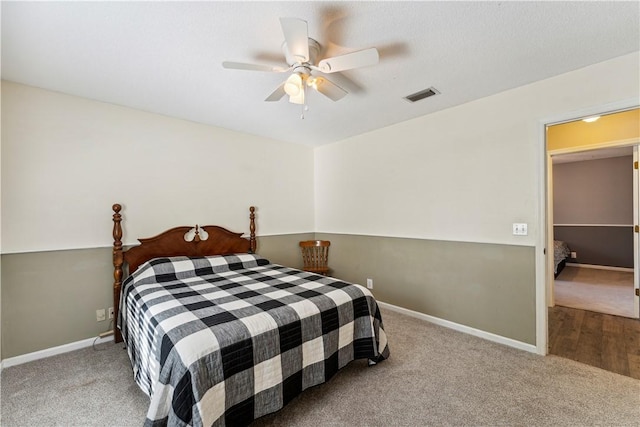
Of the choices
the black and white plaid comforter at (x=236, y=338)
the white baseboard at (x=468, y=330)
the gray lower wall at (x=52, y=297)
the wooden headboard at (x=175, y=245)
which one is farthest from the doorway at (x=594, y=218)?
the gray lower wall at (x=52, y=297)

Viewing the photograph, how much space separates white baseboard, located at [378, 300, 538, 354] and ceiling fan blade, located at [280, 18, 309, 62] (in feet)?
9.33

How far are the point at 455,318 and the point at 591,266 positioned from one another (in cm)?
497

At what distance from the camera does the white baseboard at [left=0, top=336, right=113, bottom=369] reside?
84.3 inches

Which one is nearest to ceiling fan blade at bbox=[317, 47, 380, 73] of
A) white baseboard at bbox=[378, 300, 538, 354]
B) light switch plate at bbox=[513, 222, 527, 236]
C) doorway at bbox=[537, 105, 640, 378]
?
doorway at bbox=[537, 105, 640, 378]

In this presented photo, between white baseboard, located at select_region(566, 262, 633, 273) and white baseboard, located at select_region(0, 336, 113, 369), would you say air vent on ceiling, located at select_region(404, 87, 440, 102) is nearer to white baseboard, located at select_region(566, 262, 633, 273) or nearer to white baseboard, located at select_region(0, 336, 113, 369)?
white baseboard, located at select_region(0, 336, 113, 369)

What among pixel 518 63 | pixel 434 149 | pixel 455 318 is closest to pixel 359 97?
pixel 434 149

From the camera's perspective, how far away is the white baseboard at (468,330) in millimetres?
2350

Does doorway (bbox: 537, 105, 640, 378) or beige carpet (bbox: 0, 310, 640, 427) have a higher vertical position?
doorway (bbox: 537, 105, 640, 378)

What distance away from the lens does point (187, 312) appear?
1.62 metres

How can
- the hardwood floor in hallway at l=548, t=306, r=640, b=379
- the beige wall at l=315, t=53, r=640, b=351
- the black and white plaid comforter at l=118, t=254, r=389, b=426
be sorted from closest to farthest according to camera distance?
the black and white plaid comforter at l=118, t=254, r=389, b=426
the hardwood floor in hallway at l=548, t=306, r=640, b=379
the beige wall at l=315, t=53, r=640, b=351

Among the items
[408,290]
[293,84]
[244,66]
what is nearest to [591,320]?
[408,290]

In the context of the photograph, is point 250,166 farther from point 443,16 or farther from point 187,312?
point 443,16

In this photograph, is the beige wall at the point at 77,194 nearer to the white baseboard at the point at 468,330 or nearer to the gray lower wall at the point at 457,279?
the gray lower wall at the point at 457,279

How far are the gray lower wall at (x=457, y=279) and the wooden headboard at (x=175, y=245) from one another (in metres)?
1.64
